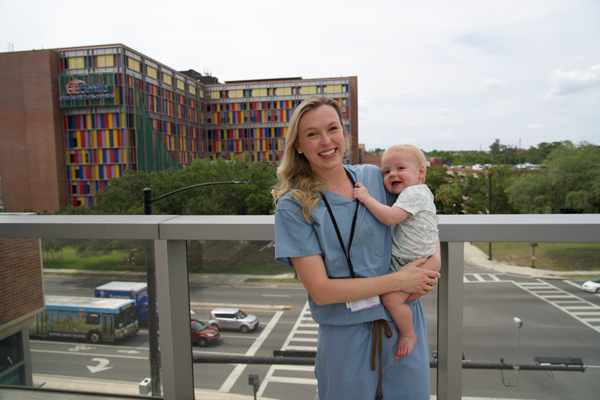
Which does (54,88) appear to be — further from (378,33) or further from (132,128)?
(378,33)

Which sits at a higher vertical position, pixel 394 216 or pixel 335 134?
pixel 335 134

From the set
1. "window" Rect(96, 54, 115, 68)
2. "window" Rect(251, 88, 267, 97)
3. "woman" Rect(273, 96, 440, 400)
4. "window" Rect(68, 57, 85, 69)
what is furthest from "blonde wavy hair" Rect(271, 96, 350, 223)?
"window" Rect(251, 88, 267, 97)

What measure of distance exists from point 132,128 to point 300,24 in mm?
55387

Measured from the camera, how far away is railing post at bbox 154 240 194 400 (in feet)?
6.67

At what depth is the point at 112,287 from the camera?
7.27ft

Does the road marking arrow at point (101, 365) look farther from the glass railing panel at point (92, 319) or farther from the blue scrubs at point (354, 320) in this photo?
the blue scrubs at point (354, 320)

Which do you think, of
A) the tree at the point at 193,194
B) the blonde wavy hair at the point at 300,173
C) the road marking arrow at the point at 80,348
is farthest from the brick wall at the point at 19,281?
the tree at the point at 193,194

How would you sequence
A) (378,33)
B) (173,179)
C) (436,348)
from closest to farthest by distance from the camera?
1. (436,348)
2. (173,179)
3. (378,33)

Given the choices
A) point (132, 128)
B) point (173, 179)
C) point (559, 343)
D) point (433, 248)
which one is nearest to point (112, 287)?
point (433, 248)

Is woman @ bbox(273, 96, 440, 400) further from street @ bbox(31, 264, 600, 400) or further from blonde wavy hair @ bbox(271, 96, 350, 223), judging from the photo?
street @ bbox(31, 264, 600, 400)

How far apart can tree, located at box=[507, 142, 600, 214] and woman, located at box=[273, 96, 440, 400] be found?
44.0 metres

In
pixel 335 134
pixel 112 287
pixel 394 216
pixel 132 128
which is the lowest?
pixel 112 287

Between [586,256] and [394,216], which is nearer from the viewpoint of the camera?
[394,216]

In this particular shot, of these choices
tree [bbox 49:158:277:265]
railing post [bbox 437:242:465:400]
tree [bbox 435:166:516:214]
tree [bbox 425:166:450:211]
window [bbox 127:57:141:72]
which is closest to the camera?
railing post [bbox 437:242:465:400]
